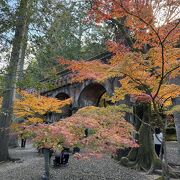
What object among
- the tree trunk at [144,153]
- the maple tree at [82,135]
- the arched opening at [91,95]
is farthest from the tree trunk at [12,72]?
the arched opening at [91,95]

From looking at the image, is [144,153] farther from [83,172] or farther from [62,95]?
[62,95]

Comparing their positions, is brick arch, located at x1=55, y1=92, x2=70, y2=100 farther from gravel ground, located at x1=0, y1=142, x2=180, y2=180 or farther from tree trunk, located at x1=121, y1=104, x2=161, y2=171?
tree trunk, located at x1=121, y1=104, x2=161, y2=171

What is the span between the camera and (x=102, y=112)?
6.82 m

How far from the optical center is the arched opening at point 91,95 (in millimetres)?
17723

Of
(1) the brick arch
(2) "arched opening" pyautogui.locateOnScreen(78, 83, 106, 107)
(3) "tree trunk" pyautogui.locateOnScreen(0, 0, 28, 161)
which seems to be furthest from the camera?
(1) the brick arch

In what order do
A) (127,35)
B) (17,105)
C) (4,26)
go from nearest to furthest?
(4,26) < (127,35) < (17,105)

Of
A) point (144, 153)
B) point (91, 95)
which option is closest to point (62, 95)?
point (91, 95)

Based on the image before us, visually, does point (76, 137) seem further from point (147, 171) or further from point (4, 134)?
point (4, 134)

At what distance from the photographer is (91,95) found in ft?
60.4

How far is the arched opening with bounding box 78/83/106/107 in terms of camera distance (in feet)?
58.1

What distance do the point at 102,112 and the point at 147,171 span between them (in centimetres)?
267

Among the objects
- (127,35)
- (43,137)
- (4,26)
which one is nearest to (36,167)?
(43,137)

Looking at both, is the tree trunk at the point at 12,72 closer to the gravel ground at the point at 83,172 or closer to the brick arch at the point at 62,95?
the gravel ground at the point at 83,172

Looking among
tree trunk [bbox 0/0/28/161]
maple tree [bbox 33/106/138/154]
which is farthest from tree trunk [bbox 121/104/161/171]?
tree trunk [bbox 0/0/28/161]
